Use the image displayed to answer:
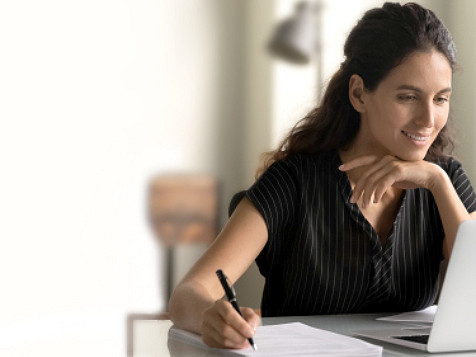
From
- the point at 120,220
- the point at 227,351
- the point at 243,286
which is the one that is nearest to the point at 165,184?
the point at 120,220

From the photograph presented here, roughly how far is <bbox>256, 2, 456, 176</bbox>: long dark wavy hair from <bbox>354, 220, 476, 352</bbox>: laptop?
2.11ft

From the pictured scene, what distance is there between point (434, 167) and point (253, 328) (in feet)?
2.39

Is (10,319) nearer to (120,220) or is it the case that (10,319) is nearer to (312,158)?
(120,220)

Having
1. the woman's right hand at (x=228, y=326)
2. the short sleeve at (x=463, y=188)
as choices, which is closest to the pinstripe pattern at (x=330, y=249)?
the short sleeve at (x=463, y=188)

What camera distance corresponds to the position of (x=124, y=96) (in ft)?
14.2

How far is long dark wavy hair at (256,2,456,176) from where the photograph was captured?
5.44 feet

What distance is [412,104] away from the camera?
1630 mm

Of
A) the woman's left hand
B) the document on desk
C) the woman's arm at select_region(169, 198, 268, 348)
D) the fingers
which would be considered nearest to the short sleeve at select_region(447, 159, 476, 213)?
the woman's left hand

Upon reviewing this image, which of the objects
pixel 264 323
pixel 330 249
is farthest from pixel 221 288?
pixel 330 249

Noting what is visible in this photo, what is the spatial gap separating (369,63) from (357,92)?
8 cm

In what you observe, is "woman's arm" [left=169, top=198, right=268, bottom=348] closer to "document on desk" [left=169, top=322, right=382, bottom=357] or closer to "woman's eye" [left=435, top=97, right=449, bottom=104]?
"document on desk" [left=169, top=322, right=382, bottom=357]

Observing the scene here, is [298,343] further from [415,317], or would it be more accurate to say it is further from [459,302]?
[415,317]

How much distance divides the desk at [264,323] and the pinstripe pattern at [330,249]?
101mm

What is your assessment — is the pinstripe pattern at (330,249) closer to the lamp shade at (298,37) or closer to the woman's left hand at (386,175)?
the woman's left hand at (386,175)
